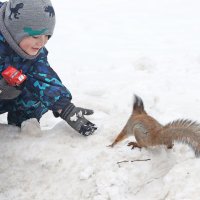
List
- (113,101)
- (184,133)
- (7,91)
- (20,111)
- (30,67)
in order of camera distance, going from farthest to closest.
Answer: (113,101) < (20,111) < (30,67) < (7,91) < (184,133)

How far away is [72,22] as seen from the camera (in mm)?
5668

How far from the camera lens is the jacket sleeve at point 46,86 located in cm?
303

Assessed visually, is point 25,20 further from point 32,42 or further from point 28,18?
point 32,42

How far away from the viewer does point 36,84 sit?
10.2 feet

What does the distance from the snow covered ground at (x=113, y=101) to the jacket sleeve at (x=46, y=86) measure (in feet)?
0.56

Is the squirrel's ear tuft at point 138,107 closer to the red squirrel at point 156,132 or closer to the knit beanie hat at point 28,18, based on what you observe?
the red squirrel at point 156,132

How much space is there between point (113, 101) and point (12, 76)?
3.39ft

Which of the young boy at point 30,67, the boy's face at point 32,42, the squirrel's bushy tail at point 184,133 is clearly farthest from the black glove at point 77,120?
the squirrel's bushy tail at point 184,133

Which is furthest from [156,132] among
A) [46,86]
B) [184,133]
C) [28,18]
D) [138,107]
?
[28,18]

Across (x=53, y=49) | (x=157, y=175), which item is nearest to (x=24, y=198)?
(x=157, y=175)

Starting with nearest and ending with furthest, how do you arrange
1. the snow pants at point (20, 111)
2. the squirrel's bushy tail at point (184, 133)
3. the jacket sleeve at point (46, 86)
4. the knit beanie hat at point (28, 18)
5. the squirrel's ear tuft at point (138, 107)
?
the squirrel's bushy tail at point (184, 133) → the knit beanie hat at point (28, 18) → the squirrel's ear tuft at point (138, 107) → the jacket sleeve at point (46, 86) → the snow pants at point (20, 111)

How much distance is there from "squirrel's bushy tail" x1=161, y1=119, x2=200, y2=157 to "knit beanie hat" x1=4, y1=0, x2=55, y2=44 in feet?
3.17

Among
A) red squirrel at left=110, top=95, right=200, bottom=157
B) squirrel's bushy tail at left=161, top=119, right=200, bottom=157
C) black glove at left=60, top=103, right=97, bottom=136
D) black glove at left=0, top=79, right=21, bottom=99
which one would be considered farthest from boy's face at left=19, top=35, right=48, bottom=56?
squirrel's bushy tail at left=161, top=119, right=200, bottom=157

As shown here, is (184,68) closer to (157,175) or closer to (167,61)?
(167,61)
